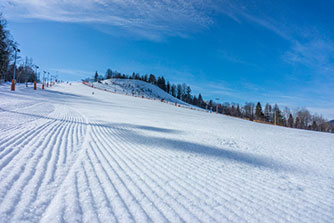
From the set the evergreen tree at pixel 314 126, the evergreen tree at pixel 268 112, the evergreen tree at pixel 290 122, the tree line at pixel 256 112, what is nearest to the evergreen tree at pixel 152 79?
the tree line at pixel 256 112

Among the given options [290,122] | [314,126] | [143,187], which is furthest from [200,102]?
[143,187]

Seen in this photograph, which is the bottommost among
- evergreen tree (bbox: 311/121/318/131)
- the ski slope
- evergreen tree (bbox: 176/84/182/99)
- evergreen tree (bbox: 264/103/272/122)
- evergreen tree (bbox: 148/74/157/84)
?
evergreen tree (bbox: 311/121/318/131)

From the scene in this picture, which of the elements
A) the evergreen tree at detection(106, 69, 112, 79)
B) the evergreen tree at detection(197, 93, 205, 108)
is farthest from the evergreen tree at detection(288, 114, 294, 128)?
the evergreen tree at detection(106, 69, 112, 79)

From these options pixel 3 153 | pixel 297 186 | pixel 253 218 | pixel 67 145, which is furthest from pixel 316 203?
pixel 3 153

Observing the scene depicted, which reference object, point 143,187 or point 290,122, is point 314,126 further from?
point 143,187

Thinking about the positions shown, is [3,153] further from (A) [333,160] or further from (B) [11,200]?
(A) [333,160]

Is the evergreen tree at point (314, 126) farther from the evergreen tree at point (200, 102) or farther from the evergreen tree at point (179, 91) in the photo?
the evergreen tree at point (179, 91)

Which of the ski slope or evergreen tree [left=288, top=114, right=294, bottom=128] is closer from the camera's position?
the ski slope

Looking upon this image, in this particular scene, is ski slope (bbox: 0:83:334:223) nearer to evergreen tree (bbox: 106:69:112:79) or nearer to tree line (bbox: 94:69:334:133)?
tree line (bbox: 94:69:334:133)

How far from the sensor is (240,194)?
2238 millimetres

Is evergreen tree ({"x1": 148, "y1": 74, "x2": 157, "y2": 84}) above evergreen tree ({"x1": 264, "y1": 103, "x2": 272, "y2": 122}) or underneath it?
above

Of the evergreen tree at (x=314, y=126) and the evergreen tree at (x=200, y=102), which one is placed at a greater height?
the evergreen tree at (x=200, y=102)

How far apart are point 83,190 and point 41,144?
2.13 m

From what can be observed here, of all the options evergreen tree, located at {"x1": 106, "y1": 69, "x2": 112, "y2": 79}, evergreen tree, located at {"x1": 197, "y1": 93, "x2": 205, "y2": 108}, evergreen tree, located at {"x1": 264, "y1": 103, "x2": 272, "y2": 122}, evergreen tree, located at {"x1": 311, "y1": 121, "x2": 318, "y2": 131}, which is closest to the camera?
evergreen tree, located at {"x1": 311, "y1": 121, "x2": 318, "y2": 131}
